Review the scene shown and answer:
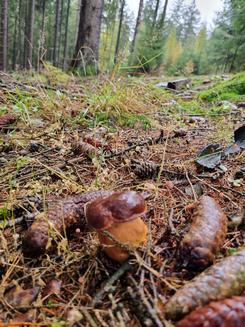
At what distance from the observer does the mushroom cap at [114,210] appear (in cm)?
91

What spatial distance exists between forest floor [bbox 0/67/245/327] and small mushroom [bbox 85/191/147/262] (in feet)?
0.16

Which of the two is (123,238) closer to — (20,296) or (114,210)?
(114,210)

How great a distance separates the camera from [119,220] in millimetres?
909

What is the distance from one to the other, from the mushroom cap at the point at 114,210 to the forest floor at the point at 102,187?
5.5 inches

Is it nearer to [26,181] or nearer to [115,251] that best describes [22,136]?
[26,181]

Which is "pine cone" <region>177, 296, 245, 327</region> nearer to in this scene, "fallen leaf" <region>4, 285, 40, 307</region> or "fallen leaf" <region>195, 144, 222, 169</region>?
"fallen leaf" <region>4, 285, 40, 307</region>

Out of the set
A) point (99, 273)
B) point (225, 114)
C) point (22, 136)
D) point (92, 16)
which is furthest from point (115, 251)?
point (92, 16)

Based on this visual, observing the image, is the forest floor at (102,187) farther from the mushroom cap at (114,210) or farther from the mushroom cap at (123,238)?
the mushroom cap at (114,210)

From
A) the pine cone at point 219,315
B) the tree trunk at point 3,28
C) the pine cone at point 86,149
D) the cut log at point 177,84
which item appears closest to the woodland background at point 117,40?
the tree trunk at point 3,28

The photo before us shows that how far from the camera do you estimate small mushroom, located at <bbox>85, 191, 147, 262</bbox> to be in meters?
0.91

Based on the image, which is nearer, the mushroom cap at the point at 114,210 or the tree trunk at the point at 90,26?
the mushroom cap at the point at 114,210

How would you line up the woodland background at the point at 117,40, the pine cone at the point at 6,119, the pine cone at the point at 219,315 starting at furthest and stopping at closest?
the woodland background at the point at 117,40, the pine cone at the point at 6,119, the pine cone at the point at 219,315

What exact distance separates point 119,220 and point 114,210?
37 millimetres

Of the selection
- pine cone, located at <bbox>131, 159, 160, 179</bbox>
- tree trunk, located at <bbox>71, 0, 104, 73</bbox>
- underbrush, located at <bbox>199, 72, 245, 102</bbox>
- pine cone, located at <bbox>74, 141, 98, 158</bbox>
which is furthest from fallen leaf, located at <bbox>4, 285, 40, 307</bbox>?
tree trunk, located at <bbox>71, 0, 104, 73</bbox>
